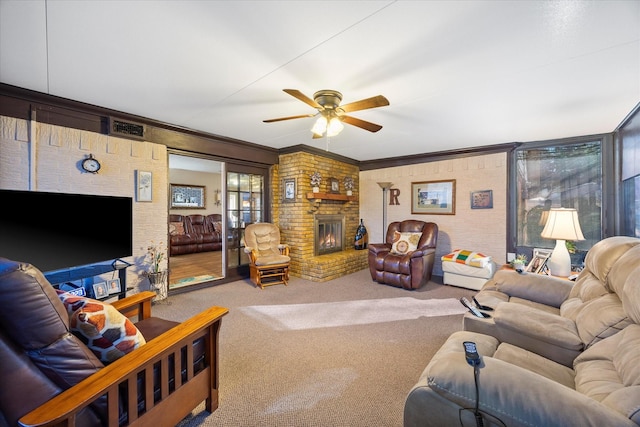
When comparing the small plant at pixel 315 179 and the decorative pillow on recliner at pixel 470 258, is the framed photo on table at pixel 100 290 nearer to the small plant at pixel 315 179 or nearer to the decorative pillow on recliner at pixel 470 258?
the small plant at pixel 315 179

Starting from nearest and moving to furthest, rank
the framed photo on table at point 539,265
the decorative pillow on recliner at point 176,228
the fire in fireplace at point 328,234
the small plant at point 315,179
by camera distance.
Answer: the framed photo on table at point 539,265 < the small plant at point 315,179 < the fire in fireplace at point 328,234 < the decorative pillow on recliner at point 176,228

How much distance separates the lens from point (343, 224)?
5.52m

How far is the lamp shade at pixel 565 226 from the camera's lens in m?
2.69

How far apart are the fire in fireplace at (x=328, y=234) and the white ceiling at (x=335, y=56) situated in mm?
2357

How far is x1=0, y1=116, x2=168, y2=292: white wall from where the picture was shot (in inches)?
97.3

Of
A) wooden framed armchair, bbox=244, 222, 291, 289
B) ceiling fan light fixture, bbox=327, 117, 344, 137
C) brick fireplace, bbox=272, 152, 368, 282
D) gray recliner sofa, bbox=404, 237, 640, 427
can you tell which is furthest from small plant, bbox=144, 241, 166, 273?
gray recliner sofa, bbox=404, 237, 640, 427

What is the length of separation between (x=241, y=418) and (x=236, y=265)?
315cm

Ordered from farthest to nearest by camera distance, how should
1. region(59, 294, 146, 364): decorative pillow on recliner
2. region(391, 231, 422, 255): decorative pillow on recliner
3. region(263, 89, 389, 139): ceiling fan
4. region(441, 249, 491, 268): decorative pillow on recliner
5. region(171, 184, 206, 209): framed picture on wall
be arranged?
region(171, 184, 206, 209): framed picture on wall
region(391, 231, 422, 255): decorative pillow on recliner
region(441, 249, 491, 268): decorative pillow on recliner
region(263, 89, 389, 139): ceiling fan
region(59, 294, 146, 364): decorative pillow on recliner

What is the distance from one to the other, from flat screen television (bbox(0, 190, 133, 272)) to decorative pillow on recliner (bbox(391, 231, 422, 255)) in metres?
3.73

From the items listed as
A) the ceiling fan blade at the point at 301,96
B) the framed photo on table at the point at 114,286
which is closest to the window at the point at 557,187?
the ceiling fan blade at the point at 301,96

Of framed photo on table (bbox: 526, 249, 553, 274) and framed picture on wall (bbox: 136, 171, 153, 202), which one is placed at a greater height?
framed picture on wall (bbox: 136, 171, 153, 202)

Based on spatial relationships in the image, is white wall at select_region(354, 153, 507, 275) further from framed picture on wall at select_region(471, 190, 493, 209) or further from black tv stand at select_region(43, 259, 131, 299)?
black tv stand at select_region(43, 259, 131, 299)

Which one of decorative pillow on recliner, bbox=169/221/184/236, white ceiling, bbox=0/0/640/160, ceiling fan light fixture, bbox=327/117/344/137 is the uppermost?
white ceiling, bbox=0/0/640/160

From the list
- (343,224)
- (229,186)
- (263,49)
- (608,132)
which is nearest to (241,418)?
(263,49)
